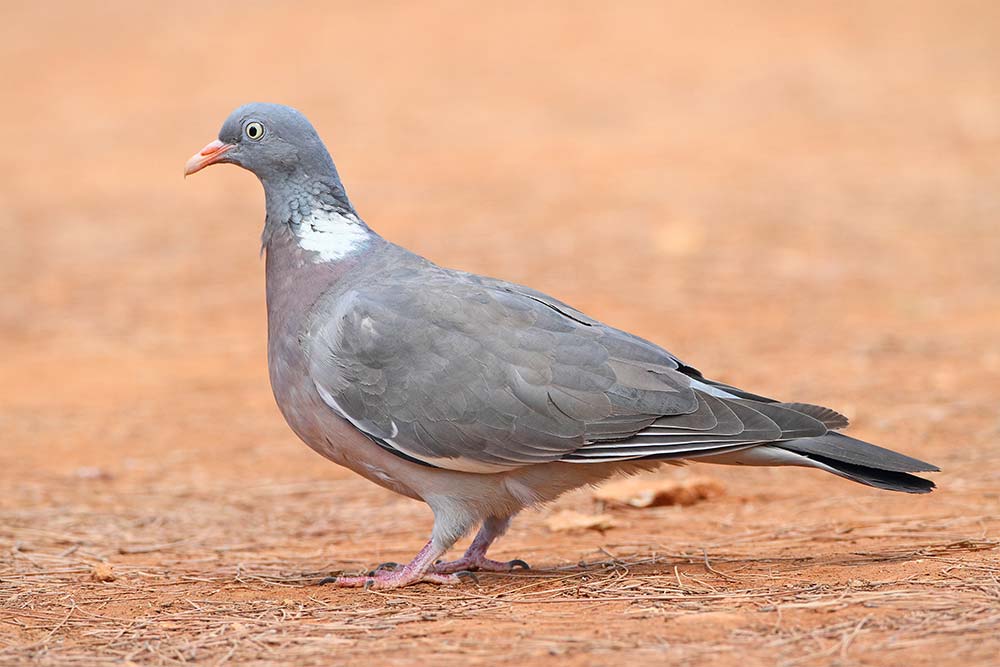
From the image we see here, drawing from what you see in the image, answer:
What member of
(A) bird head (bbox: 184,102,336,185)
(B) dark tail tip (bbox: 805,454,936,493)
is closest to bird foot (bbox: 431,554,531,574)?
(B) dark tail tip (bbox: 805,454,936,493)

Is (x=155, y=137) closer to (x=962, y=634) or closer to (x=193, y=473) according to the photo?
(x=193, y=473)

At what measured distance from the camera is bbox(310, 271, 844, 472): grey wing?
14.0 ft

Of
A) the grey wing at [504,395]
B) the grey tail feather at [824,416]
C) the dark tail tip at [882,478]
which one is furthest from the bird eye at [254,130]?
the dark tail tip at [882,478]

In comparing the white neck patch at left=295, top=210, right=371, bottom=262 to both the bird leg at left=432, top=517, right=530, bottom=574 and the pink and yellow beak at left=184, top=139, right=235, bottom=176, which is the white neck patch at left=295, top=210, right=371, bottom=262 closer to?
the pink and yellow beak at left=184, top=139, right=235, bottom=176

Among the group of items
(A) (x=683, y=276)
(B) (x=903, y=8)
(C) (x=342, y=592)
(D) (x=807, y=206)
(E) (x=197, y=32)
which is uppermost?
(B) (x=903, y=8)

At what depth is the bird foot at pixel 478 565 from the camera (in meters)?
4.69

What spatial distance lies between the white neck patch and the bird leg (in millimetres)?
1095

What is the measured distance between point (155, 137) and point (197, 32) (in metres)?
5.21

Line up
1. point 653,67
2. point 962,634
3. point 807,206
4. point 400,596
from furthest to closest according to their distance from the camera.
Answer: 1. point 653,67
2. point 807,206
3. point 400,596
4. point 962,634

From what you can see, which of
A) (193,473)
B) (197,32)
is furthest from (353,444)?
(197,32)

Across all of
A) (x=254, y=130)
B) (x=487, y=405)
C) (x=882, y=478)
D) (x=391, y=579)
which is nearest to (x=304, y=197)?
(x=254, y=130)

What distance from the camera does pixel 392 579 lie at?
4.41 metres

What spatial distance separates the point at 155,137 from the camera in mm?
16719

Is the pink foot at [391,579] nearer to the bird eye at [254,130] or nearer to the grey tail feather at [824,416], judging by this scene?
the grey tail feather at [824,416]
